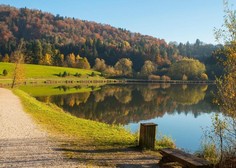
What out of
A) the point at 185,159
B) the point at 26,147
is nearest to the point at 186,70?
the point at 26,147

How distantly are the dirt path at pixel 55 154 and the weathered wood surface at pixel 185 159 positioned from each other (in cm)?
66

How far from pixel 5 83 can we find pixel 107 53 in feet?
289

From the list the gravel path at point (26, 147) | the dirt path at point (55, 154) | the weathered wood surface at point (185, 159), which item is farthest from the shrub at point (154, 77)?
the weathered wood surface at point (185, 159)

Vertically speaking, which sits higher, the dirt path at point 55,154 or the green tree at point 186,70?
the green tree at point 186,70

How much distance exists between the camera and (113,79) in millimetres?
112812

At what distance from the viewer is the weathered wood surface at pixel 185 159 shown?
30.9 ft

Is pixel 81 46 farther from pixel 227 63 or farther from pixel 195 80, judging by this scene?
pixel 227 63

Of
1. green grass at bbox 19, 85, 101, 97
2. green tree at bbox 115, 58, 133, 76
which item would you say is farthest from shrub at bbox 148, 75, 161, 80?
green grass at bbox 19, 85, 101, 97

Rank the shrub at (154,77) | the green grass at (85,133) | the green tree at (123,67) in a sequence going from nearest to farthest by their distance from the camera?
the green grass at (85,133), the shrub at (154,77), the green tree at (123,67)

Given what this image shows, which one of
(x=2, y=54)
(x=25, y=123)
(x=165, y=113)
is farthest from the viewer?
(x=2, y=54)

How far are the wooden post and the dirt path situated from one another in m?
0.50

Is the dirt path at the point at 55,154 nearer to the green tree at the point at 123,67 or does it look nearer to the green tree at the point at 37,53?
the green tree at the point at 37,53

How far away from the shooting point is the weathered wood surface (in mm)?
9414

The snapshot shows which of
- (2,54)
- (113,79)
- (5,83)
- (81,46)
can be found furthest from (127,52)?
(5,83)
